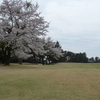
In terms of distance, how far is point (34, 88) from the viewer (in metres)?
7.17

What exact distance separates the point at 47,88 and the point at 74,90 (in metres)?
1.24

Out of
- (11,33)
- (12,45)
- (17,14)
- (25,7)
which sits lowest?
(12,45)

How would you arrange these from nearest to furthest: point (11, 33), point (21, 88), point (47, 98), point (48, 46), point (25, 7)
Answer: point (47, 98), point (21, 88), point (11, 33), point (25, 7), point (48, 46)

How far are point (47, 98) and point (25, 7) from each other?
17.1 metres

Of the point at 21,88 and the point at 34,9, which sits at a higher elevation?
the point at 34,9

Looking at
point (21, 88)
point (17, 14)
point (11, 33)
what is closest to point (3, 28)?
point (11, 33)

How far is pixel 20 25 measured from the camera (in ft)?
66.1

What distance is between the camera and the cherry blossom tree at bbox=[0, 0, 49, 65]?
758 inches

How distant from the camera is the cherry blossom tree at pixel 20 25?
19.3 metres

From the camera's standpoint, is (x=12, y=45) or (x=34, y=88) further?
(x=12, y=45)

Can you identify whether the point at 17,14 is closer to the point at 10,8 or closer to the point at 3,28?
the point at 10,8

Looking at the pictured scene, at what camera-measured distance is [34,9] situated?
69.2ft

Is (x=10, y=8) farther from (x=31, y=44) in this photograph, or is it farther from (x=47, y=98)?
(x=47, y=98)

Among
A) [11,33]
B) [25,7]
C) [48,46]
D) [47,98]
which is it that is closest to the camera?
[47,98]
